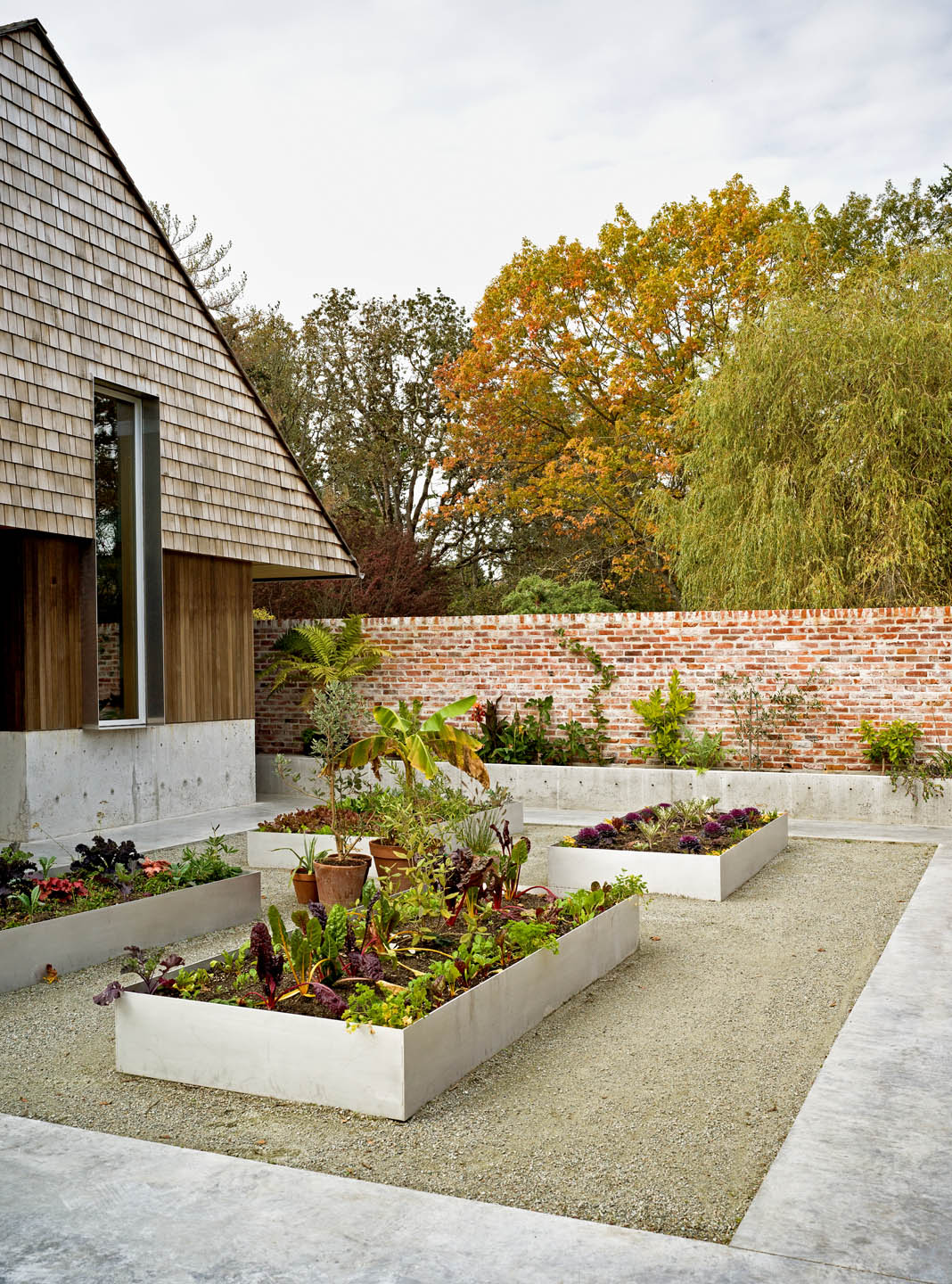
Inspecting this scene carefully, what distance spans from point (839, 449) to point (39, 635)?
9642 millimetres

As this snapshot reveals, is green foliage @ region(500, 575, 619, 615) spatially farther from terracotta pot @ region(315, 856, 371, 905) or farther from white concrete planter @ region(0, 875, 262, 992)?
white concrete planter @ region(0, 875, 262, 992)

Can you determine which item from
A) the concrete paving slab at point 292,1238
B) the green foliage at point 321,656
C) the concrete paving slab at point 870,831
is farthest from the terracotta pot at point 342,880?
the green foliage at point 321,656

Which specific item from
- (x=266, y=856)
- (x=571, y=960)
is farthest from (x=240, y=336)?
(x=571, y=960)

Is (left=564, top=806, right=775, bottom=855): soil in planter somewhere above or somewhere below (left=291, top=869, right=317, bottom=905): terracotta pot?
above

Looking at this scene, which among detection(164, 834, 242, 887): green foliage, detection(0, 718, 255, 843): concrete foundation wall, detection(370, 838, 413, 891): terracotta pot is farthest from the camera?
detection(0, 718, 255, 843): concrete foundation wall

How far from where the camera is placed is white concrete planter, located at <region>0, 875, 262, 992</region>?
5.31 metres

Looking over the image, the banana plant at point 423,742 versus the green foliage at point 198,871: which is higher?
the banana plant at point 423,742

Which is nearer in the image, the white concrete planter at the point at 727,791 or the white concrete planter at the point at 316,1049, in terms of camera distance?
the white concrete planter at the point at 316,1049

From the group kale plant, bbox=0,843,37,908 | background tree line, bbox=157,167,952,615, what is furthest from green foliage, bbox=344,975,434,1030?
background tree line, bbox=157,167,952,615

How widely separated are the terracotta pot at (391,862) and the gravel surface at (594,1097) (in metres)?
1.36

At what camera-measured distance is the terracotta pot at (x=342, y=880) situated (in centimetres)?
685

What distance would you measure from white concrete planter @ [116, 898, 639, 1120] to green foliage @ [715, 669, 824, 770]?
7671 millimetres

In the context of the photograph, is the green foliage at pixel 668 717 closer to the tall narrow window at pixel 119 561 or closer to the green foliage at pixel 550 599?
the green foliage at pixel 550 599

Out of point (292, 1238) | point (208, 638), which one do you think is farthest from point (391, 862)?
point (208, 638)
